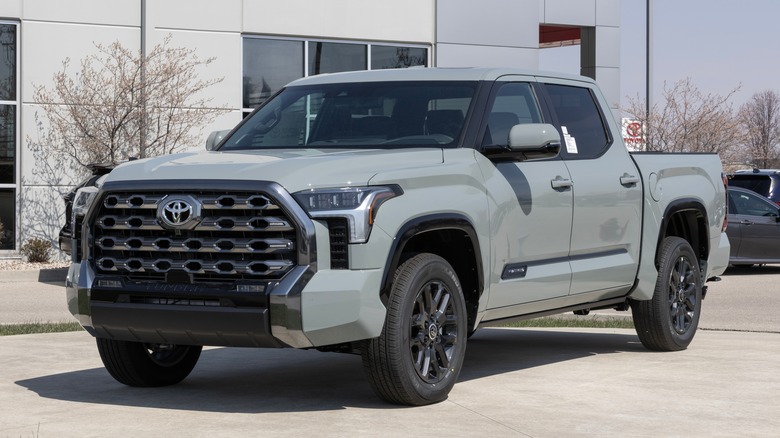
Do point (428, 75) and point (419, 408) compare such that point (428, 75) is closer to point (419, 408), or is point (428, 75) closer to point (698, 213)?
point (419, 408)

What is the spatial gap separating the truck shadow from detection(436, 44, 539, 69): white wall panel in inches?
589

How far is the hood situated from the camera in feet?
23.0

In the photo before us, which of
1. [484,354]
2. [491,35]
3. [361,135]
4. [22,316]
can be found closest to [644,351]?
[484,354]

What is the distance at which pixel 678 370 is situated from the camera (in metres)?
9.17

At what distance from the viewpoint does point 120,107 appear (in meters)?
23.0

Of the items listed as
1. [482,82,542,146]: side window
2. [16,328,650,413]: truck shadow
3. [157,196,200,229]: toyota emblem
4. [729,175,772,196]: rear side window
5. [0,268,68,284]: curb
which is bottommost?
[0,268,68,284]: curb

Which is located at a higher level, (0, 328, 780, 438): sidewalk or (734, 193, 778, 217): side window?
(734, 193, 778, 217): side window

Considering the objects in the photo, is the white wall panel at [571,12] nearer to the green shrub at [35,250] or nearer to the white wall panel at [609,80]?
the white wall panel at [609,80]

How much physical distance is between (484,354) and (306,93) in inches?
100

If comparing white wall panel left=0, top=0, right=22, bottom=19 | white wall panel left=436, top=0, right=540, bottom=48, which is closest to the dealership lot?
white wall panel left=0, top=0, right=22, bottom=19

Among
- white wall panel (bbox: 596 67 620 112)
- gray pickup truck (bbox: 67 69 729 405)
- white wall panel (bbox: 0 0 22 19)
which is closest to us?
gray pickup truck (bbox: 67 69 729 405)

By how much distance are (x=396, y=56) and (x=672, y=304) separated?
1609cm

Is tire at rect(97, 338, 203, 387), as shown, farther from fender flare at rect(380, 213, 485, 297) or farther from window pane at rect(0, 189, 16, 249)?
window pane at rect(0, 189, 16, 249)

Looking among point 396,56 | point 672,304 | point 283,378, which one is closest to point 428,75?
point 283,378
